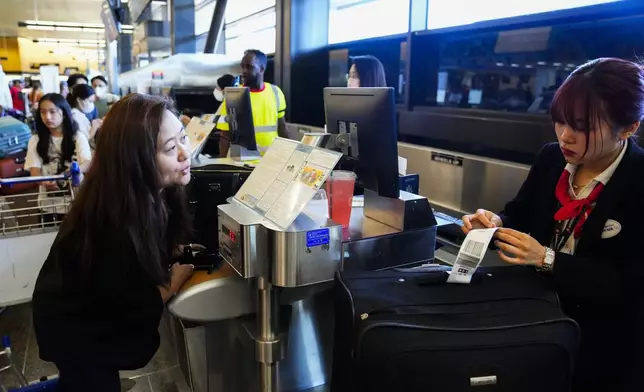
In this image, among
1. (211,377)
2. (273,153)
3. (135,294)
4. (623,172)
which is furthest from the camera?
(211,377)

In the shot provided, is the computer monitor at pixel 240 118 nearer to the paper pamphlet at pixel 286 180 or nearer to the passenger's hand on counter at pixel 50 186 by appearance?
the passenger's hand on counter at pixel 50 186

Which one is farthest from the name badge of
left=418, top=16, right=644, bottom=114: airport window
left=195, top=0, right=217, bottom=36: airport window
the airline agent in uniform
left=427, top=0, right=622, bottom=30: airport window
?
left=195, top=0, right=217, bottom=36: airport window

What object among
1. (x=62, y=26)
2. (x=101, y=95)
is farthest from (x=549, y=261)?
(x=62, y=26)

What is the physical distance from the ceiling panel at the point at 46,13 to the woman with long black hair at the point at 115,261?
1325cm

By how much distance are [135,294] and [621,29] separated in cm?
221

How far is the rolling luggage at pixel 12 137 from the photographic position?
4.28 meters

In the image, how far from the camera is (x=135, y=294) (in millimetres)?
1320

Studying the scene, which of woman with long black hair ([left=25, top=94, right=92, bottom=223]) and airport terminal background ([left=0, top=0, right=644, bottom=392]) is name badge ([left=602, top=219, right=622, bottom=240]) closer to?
airport terminal background ([left=0, top=0, right=644, bottom=392])

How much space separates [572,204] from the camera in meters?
1.27

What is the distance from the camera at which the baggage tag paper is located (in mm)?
1196

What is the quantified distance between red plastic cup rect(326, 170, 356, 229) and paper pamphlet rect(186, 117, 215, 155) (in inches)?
47.5

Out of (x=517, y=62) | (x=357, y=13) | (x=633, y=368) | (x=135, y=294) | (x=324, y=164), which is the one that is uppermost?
(x=357, y=13)

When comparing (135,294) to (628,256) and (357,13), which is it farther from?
(357,13)

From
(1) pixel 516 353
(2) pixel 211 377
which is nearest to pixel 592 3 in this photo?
(1) pixel 516 353
